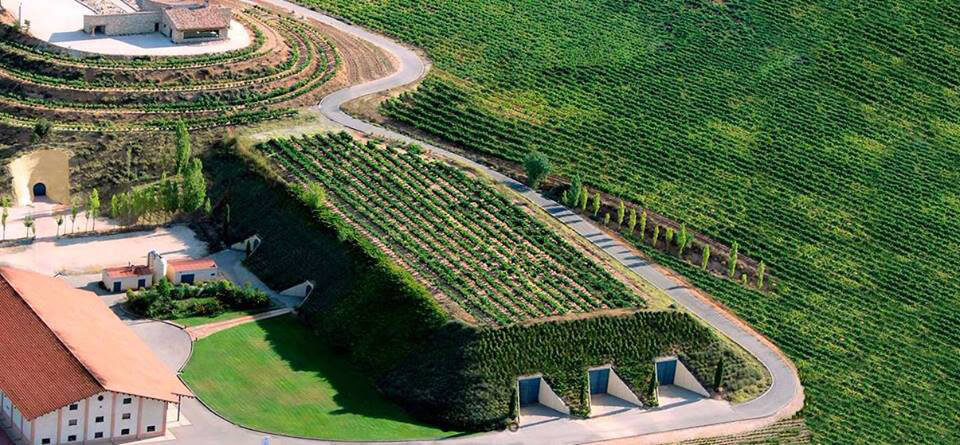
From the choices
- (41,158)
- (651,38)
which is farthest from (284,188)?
(651,38)

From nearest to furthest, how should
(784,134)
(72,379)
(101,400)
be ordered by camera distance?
(101,400), (72,379), (784,134)

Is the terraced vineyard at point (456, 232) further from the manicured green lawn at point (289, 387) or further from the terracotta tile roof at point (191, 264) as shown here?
the terracotta tile roof at point (191, 264)

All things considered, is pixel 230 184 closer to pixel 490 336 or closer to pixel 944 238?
pixel 490 336

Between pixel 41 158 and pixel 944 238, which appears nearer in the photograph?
pixel 41 158

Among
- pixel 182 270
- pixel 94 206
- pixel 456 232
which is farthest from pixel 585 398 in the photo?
pixel 94 206

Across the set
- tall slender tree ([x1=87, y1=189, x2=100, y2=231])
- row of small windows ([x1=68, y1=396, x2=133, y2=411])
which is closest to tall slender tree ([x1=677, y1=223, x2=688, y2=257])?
tall slender tree ([x1=87, y1=189, x2=100, y2=231])

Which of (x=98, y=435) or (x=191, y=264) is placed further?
(x=191, y=264)

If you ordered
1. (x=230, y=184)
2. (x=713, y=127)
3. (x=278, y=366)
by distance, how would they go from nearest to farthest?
(x=278, y=366)
(x=230, y=184)
(x=713, y=127)

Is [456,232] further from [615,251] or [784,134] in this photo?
[784,134]

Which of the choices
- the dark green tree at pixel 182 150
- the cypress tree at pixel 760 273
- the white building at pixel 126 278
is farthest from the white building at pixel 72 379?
the cypress tree at pixel 760 273
